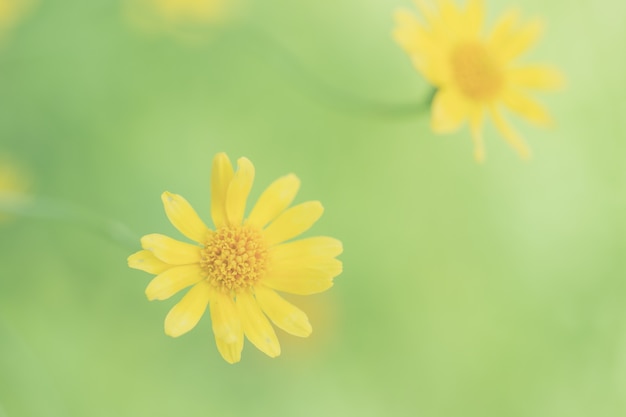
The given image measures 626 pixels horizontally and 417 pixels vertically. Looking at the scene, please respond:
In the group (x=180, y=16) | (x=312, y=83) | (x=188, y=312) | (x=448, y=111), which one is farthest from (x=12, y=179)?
(x=448, y=111)

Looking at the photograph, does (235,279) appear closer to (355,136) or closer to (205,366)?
(205,366)

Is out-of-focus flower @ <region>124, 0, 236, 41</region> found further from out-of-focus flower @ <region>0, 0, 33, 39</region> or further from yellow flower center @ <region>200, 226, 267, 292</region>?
yellow flower center @ <region>200, 226, 267, 292</region>

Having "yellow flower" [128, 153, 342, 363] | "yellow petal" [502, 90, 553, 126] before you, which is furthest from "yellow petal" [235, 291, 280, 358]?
"yellow petal" [502, 90, 553, 126]

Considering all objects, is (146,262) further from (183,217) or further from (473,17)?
(473,17)

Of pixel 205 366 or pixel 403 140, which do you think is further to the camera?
pixel 403 140

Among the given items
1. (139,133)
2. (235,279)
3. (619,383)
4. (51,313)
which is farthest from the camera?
(619,383)

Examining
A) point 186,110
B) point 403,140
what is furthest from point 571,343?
point 186,110

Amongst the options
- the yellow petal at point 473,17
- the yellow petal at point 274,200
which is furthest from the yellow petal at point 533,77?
the yellow petal at point 274,200
